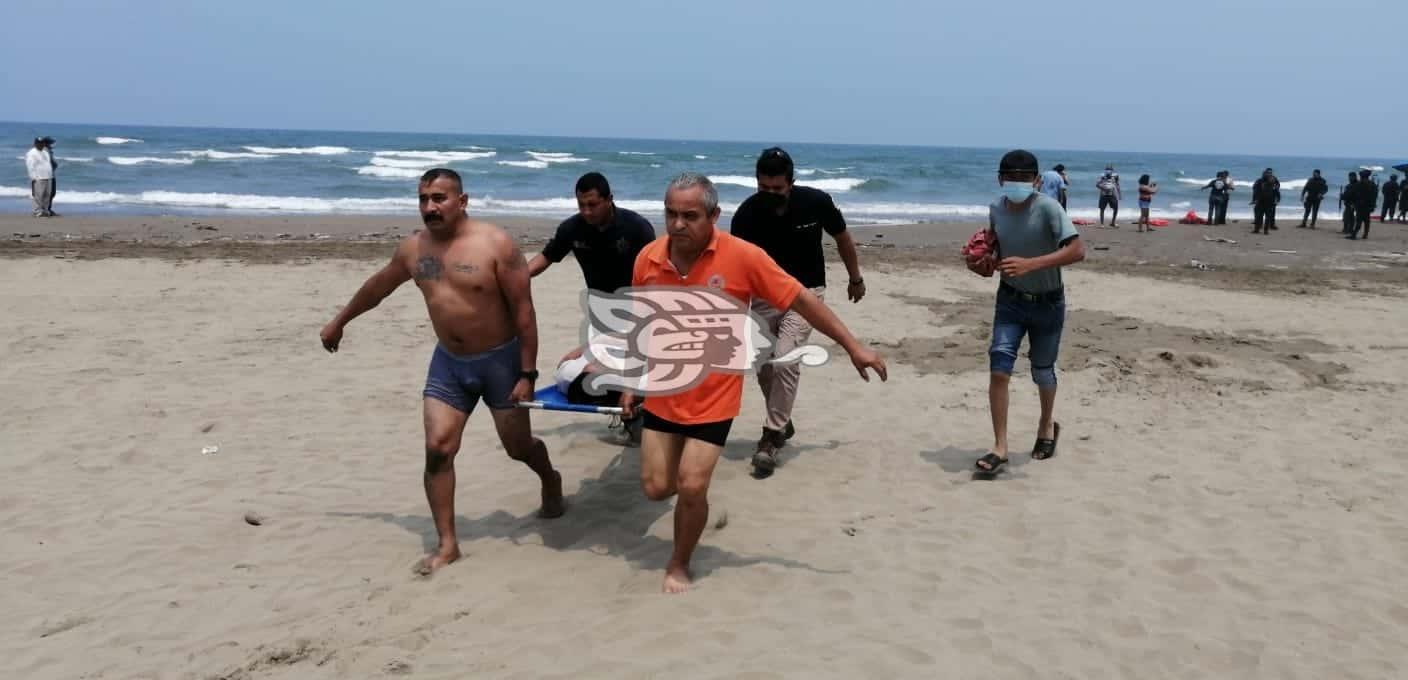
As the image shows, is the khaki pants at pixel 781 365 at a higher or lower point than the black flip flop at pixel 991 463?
higher

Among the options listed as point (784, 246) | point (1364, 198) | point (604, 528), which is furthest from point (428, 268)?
point (1364, 198)

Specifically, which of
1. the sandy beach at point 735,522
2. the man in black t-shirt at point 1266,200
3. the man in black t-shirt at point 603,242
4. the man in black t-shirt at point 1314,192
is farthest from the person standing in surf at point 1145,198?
the man in black t-shirt at point 603,242

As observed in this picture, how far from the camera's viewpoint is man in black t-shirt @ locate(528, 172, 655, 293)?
5.23m

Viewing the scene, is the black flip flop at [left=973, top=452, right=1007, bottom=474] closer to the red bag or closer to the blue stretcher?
the red bag

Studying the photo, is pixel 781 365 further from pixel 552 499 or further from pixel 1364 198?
pixel 1364 198

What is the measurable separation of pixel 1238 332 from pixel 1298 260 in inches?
365

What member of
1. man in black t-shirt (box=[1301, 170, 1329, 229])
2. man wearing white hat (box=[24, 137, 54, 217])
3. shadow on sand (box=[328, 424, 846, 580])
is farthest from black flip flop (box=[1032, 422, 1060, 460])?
man in black t-shirt (box=[1301, 170, 1329, 229])

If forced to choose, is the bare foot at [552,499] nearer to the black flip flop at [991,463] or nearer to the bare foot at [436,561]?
the bare foot at [436,561]

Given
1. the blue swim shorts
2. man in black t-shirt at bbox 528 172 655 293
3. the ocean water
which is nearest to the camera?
the blue swim shorts

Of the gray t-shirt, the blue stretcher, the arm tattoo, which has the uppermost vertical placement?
the gray t-shirt

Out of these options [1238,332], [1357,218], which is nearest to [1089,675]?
[1238,332]

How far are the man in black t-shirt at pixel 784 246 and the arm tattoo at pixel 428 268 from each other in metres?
1.84

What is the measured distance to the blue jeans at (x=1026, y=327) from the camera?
5.49 m

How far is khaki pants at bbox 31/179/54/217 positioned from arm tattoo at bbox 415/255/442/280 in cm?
1848
